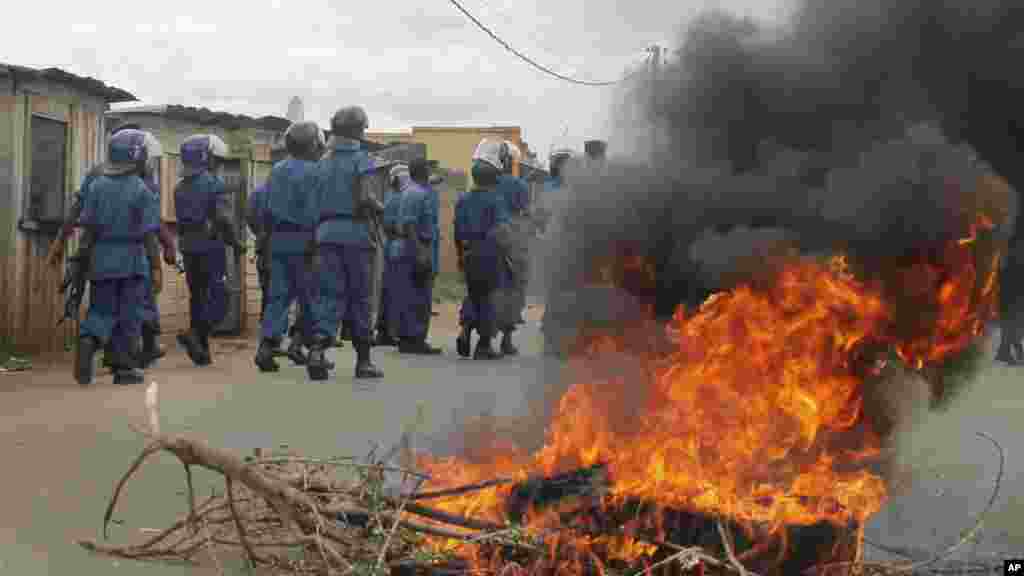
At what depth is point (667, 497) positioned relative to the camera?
4156 millimetres

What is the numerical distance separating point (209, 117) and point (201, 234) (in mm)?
3984

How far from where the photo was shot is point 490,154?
13.1 m

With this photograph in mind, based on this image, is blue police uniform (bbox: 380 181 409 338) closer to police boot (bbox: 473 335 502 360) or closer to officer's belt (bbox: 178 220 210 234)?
police boot (bbox: 473 335 502 360)

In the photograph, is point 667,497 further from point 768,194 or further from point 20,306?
point 20,306

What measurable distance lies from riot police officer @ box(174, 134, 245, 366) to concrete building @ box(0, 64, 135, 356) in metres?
1.28

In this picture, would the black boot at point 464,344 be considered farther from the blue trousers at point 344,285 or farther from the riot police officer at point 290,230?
the blue trousers at point 344,285

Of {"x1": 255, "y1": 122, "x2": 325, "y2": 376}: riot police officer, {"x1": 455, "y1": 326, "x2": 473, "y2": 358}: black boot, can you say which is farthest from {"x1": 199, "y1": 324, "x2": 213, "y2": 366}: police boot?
{"x1": 455, "y1": 326, "x2": 473, "y2": 358}: black boot

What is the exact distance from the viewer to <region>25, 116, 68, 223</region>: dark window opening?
12.6m

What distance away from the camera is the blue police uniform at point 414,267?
13461 mm

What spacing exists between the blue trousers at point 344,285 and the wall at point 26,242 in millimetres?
3800

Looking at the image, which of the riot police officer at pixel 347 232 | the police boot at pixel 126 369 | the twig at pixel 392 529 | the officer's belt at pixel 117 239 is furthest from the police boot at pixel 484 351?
the twig at pixel 392 529

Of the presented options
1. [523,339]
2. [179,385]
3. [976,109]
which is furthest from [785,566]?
[523,339]

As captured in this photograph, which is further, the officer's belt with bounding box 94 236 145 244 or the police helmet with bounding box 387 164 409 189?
the police helmet with bounding box 387 164 409 189

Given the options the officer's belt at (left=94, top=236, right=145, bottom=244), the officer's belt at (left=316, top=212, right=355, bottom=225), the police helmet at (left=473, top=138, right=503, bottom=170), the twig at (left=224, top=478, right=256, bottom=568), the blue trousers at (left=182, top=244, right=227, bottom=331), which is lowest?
the twig at (left=224, top=478, right=256, bottom=568)
